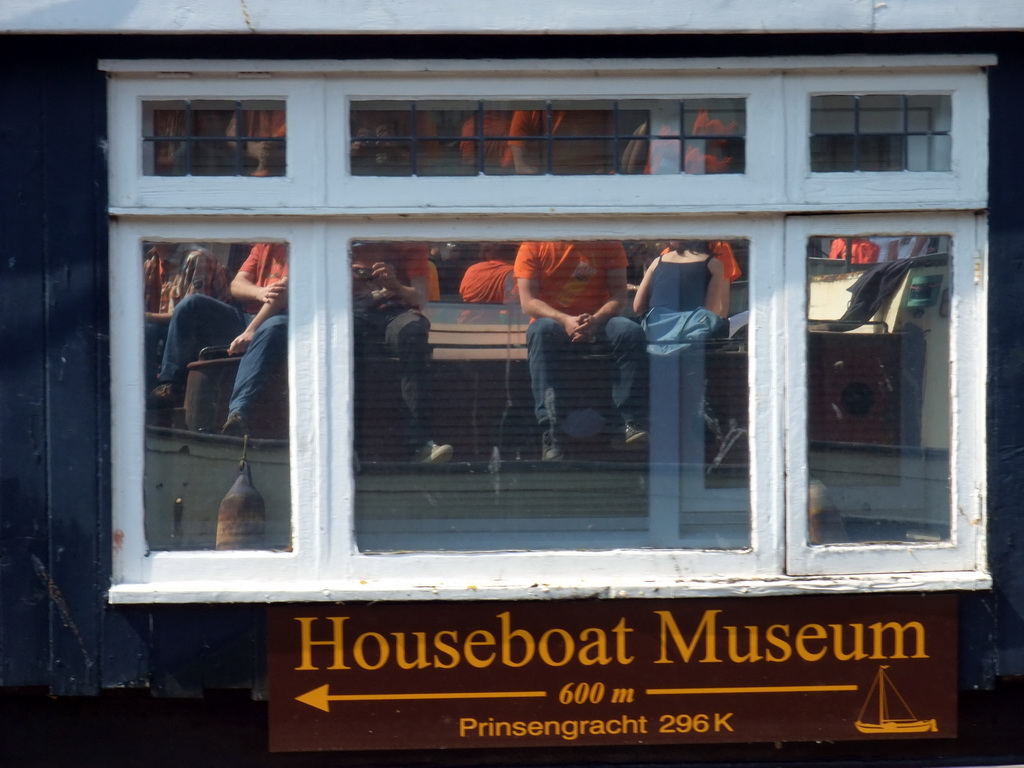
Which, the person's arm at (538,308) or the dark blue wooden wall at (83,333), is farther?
Result: the person's arm at (538,308)

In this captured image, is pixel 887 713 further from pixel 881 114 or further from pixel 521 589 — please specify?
pixel 881 114

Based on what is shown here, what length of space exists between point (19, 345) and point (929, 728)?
2944mm

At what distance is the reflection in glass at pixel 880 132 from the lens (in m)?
3.20

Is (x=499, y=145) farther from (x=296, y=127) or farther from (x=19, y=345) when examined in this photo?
(x=19, y=345)

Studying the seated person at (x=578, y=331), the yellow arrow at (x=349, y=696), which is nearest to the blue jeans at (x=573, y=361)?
the seated person at (x=578, y=331)

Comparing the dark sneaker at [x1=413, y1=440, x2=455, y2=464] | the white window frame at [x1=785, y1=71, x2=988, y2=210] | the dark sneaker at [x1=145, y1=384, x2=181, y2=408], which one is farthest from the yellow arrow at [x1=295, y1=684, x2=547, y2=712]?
the white window frame at [x1=785, y1=71, x2=988, y2=210]

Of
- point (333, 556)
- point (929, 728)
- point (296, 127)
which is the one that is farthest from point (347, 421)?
point (929, 728)

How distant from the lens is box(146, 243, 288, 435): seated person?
3.20 meters

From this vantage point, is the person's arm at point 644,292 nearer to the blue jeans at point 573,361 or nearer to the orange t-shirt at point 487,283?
the blue jeans at point 573,361

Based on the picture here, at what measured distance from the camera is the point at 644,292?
3.25 metres

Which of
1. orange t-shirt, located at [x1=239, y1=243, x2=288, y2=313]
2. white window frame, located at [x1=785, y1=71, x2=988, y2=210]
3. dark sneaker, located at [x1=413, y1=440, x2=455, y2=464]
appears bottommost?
dark sneaker, located at [x1=413, y1=440, x2=455, y2=464]

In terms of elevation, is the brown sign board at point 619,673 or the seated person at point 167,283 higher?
the seated person at point 167,283

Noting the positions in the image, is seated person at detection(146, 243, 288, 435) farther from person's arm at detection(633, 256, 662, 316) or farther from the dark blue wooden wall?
person's arm at detection(633, 256, 662, 316)

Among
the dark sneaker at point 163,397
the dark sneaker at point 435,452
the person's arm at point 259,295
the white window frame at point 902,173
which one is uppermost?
the white window frame at point 902,173
